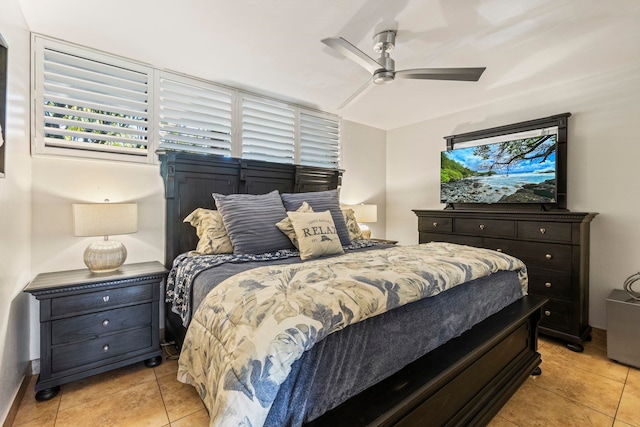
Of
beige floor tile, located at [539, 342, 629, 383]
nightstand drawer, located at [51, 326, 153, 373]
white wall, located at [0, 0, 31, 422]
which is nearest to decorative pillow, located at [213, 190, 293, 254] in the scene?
nightstand drawer, located at [51, 326, 153, 373]

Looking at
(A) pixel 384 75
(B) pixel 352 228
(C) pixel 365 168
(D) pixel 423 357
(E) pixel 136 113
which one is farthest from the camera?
(C) pixel 365 168

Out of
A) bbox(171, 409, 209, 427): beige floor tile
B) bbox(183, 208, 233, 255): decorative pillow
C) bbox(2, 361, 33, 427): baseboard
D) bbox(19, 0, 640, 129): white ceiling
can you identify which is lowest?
bbox(171, 409, 209, 427): beige floor tile

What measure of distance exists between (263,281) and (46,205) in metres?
1.99

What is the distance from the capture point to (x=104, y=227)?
202 centimetres

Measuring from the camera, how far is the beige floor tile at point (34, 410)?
1.61 meters

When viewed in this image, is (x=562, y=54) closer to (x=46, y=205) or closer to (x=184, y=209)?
(x=184, y=209)

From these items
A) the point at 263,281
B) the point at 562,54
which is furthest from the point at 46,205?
the point at 562,54

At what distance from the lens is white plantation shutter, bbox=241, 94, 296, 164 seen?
314 centimetres

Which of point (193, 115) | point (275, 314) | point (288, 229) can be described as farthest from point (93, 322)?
point (193, 115)

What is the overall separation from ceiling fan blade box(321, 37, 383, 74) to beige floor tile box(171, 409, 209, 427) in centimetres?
232

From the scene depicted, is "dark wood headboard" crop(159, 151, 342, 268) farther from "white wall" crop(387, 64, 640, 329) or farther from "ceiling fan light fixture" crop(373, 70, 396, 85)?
"white wall" crop(387, 64, 640, 329)

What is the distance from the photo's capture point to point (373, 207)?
3.83 metres

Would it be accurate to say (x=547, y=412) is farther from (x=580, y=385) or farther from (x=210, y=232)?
(x=210, y=232)

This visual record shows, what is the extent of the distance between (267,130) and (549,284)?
3.21 meters
